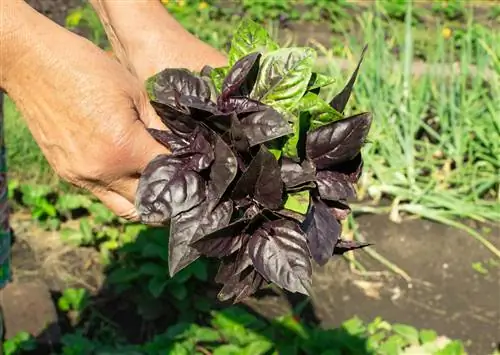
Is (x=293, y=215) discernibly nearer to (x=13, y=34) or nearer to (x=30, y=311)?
(x=13, y=34)

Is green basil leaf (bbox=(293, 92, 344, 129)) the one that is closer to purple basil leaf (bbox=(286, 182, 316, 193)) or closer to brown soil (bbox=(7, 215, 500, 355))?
purple basil leaf (bbox=(286, 182, 316, 193))

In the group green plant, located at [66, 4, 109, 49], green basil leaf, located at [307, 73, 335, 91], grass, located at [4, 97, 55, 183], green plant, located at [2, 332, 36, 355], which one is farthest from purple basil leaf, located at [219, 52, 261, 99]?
green plant, located at [66, 4, 109, 49]

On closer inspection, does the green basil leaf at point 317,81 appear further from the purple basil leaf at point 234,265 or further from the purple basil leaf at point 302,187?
the purple basil leaf at point 234,265

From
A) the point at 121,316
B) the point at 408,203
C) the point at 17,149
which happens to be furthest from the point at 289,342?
the point at 17,149

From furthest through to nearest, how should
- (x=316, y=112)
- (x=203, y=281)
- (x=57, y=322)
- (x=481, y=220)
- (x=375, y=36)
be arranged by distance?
(x=375, y=36), (x=481, y=220), (x=203, y=281), (x=57, y=322), (x=316, y=112)

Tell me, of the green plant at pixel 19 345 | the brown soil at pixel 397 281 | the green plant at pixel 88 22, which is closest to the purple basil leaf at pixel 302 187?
the green plant at pixel 19 345

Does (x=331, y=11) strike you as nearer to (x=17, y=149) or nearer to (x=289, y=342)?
(x=17, y=149)
